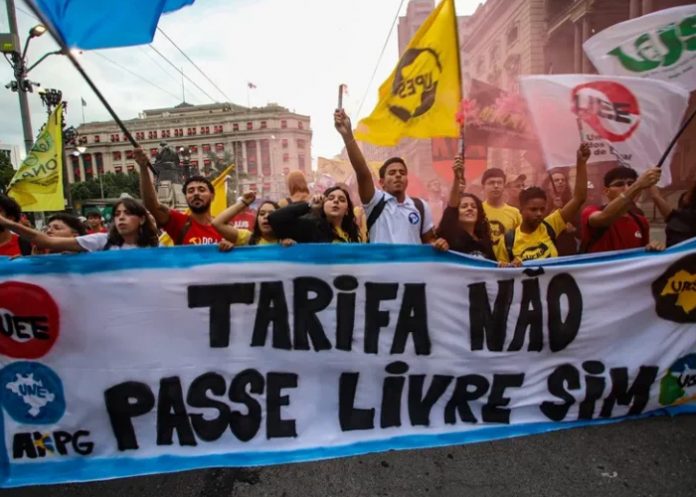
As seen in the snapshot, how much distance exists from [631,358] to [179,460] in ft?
8.60

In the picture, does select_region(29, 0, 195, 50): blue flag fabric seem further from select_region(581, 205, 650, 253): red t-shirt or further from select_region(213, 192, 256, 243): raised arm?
select_region(581, 205, 650, 253): red t-shirt

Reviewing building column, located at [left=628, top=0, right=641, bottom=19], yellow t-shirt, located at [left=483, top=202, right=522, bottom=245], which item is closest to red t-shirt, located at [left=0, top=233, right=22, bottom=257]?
yellow t-shirt, located at [left=483, top=202, right=522, bottom=245]

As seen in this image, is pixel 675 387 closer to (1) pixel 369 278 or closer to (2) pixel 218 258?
(1) pixel 369 278

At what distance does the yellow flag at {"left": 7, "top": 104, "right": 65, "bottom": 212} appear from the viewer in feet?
20.9

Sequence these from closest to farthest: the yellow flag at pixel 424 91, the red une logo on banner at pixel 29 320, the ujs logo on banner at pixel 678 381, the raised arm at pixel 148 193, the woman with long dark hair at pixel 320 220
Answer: the red une logo on banner at pixel 29 320, the ujs logo on banner at pixel 678 381, the woman with long dark hair at pixel 320 220, the raised arm at pixel 148 193, the yellow flag at pixel 424 91

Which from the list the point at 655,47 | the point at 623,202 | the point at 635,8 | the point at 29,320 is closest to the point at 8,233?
the point at 29,320

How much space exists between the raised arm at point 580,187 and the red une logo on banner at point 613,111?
1.02 m

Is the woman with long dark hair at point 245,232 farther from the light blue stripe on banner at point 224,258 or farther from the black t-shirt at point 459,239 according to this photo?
the black t-shirt at point 459,239

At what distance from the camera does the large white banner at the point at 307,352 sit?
93.5 inches

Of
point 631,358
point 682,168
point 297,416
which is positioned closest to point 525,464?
point 631,358

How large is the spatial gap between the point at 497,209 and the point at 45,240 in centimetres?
350

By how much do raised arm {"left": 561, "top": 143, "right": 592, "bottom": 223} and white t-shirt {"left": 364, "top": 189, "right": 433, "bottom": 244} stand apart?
1076 mm

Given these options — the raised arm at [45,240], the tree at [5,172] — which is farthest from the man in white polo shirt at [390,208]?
the tree at [5,172]

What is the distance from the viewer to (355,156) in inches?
120
